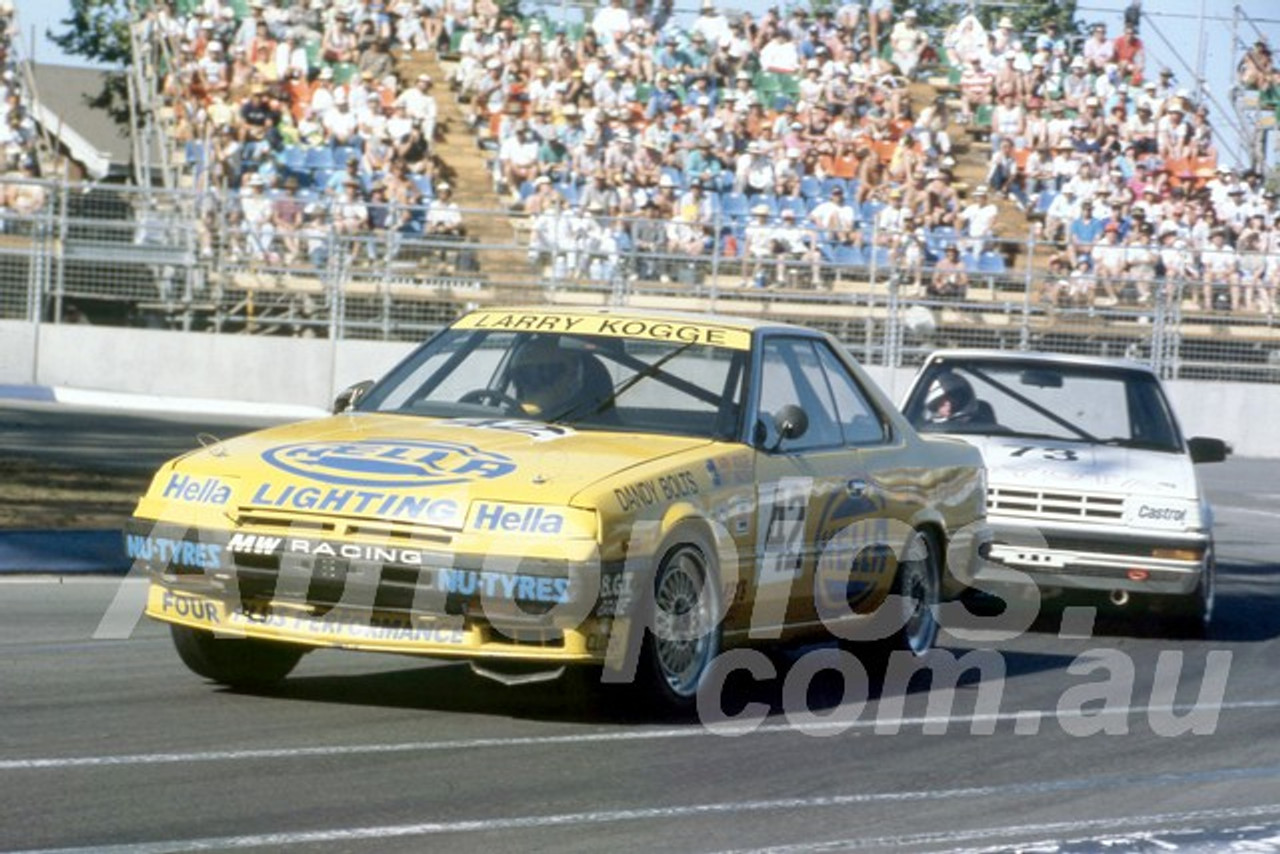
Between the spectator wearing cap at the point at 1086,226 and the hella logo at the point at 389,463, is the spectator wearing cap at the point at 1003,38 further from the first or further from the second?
the hella logo at the point at 389,463

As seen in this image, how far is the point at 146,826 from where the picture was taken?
5.82 metres

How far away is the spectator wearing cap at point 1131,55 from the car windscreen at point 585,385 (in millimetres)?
26511

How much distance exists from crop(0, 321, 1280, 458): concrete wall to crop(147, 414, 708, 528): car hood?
18745 millimetres

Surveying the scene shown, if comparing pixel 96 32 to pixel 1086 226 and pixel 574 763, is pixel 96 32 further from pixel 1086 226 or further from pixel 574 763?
pixel 574 763

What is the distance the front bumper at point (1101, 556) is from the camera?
12.1 m

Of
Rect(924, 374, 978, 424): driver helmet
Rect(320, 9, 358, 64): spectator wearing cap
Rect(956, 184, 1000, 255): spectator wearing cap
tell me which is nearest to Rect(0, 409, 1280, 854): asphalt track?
Rect(924, 374, 978, 424): driver helmet

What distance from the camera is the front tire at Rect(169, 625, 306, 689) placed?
327 inches

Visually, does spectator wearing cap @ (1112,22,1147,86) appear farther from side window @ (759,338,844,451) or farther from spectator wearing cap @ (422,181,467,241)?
side window @ (759,338,844,451)

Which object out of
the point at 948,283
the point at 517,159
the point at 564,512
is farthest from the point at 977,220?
the point at 564,512

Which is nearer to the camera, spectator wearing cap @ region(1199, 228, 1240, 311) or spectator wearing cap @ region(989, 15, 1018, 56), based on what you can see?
spectator wearing cap @ region(1199, 228, 1240, 311)

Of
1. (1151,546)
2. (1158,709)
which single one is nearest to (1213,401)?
(1151,546)

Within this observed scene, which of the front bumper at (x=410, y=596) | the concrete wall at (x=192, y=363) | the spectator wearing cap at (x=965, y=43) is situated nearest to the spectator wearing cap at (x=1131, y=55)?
the spectator wearing cap at (x=965, y=43)

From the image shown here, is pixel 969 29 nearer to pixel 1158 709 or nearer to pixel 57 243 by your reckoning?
pixel 57 243

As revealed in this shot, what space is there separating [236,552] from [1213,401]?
76.5 feet
